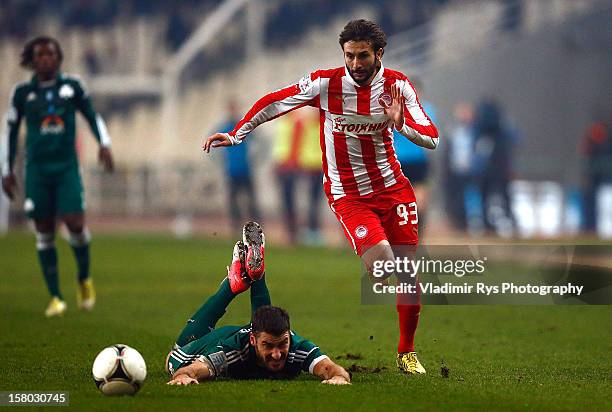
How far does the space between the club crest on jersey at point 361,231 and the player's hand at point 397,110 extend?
2.54ft

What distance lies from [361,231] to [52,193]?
4.45 m

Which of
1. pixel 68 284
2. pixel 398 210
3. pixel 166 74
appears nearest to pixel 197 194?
pixel 166 74

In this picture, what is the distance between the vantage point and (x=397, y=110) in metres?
7.66

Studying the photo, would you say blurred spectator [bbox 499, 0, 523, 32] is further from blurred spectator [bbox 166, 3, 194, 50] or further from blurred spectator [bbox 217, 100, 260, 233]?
blurred spectator [bbox 217, 100, 260, 233]

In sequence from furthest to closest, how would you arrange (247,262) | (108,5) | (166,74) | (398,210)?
(108,5) → (166,74) → (398,210) → (247,262)

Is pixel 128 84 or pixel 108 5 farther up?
pixel 108 5

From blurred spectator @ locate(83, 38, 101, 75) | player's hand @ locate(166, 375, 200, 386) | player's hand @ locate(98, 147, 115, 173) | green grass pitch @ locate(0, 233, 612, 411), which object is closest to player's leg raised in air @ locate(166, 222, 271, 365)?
green grass pitch @ locate(0, 233, 612, 411)

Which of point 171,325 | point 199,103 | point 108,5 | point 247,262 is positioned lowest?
point 171,325

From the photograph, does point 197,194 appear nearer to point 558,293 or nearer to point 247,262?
point 558,293

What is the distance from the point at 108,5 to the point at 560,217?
1382 centimetres

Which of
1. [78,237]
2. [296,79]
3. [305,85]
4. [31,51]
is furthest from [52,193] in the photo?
[296,79]

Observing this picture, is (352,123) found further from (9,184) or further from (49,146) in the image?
(9,184)

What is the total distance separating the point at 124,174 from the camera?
28.5 m

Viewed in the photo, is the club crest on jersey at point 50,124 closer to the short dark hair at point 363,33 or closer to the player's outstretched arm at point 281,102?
the player's outstretched arm at point 281,102
